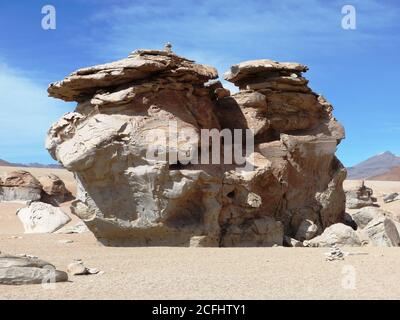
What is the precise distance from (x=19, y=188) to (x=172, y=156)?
18.8 m

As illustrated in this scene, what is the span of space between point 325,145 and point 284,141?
154 centimetres

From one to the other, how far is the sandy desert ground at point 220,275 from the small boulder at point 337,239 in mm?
1431

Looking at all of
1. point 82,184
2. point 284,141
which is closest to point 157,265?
point 82,184

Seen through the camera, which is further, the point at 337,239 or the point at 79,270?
the point at 337,239

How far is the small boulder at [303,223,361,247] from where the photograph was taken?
14.9m

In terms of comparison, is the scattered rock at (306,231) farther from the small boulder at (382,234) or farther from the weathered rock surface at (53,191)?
the weathered rock surface at (53,191)

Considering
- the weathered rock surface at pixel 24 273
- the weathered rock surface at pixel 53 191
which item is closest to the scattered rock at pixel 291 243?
the weathered rock surface at pixel 24 273

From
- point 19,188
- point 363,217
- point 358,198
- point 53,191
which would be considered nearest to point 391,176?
point 358,198

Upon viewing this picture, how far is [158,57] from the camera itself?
1410cm

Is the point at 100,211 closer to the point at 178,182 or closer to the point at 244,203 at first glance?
the point at 178,182

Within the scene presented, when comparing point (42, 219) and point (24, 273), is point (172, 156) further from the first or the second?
point (42, 219)

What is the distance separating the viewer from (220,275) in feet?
30.7
